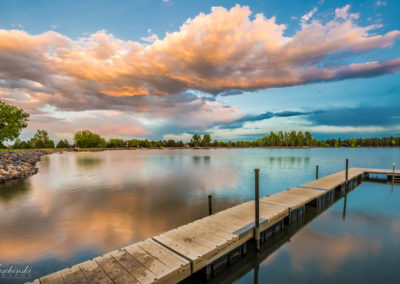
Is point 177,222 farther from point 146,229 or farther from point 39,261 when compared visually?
point 39,261

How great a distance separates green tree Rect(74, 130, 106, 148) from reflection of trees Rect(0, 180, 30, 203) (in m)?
129

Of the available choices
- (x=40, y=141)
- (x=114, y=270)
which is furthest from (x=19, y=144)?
(x=114, y=270)

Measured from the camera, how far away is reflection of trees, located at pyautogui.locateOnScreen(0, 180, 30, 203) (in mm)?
16578

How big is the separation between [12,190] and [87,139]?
439 feet

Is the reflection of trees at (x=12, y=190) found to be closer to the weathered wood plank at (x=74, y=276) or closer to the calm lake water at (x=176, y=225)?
the calm lake water at (x=176, y=225)

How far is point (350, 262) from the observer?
24.7 ft

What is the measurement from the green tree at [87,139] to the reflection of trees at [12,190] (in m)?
129

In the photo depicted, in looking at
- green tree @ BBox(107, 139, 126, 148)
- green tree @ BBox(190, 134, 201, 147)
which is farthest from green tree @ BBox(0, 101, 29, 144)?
green tree @ BBox(190, 134, 201, 147)

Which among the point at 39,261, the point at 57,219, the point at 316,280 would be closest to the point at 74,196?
the point at 57,219

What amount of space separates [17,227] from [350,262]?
15711mm

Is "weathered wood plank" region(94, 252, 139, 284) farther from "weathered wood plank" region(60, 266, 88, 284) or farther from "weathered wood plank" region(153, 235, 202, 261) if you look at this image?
"weathered wood plank" region(153, 235, 202, 261)

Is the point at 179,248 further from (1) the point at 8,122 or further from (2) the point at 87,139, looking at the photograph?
(2) the point at 87,139

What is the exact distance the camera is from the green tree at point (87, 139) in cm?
13625

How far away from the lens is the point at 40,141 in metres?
125
